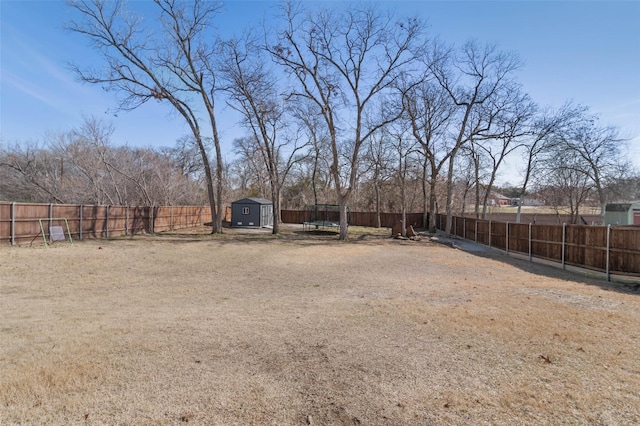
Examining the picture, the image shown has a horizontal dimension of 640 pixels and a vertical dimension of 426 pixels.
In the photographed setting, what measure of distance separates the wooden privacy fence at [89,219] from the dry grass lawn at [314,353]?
787 cm

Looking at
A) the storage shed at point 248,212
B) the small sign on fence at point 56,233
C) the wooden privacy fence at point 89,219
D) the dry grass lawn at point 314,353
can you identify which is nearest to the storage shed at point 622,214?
the dry grass lawn at point 314,353

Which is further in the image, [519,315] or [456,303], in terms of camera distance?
[456,303]

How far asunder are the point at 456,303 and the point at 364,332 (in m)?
2.78

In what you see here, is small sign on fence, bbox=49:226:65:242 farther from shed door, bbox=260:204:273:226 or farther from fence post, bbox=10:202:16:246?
shed door, bbox=260:204:273:226

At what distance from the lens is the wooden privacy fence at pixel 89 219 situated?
589 inches

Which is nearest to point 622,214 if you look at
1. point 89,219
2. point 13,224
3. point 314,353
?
point 314,353

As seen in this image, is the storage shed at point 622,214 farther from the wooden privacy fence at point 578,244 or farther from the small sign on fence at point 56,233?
the small sign on fence at point 56,233

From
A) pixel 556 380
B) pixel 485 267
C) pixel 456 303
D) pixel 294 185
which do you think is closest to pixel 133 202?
pixel 294 185

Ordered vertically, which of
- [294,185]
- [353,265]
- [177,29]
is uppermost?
[177,29]

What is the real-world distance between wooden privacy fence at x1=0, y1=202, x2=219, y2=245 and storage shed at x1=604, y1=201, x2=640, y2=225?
2959cm

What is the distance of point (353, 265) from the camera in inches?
515

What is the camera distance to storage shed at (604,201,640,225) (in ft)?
70.0

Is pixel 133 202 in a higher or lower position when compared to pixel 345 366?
higher

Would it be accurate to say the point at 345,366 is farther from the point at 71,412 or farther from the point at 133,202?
the point at 133,202
